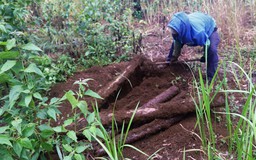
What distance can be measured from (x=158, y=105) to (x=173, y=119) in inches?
7.3

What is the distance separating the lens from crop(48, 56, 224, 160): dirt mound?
2.64m

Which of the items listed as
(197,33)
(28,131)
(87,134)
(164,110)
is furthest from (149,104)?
(28,131)

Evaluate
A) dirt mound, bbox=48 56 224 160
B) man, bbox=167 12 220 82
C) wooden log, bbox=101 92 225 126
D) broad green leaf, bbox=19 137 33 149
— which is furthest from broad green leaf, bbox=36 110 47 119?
man, bbox=167 12 220 82

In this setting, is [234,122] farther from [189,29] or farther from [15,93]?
[15,93]

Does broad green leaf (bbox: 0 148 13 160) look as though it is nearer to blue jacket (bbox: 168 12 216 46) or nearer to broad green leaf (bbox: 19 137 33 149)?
broad green leaf (bbox: 19 137 33 149)

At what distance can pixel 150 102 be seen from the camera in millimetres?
3121

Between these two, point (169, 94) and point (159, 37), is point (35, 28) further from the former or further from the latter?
point (169, 94)

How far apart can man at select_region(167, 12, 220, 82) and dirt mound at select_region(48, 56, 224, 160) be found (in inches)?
13.5

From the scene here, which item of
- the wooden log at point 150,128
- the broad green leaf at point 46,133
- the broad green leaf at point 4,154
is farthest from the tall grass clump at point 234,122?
the broad green leaf at point 4,154

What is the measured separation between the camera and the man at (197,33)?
3363 mm

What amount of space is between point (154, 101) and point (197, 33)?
0.89 m

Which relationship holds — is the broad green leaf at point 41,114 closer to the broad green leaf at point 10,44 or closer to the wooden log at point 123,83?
the broad green leaf at point 10,44

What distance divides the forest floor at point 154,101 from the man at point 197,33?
1.02 feet

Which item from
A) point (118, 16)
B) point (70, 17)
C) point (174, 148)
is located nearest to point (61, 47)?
point (70, 17)
